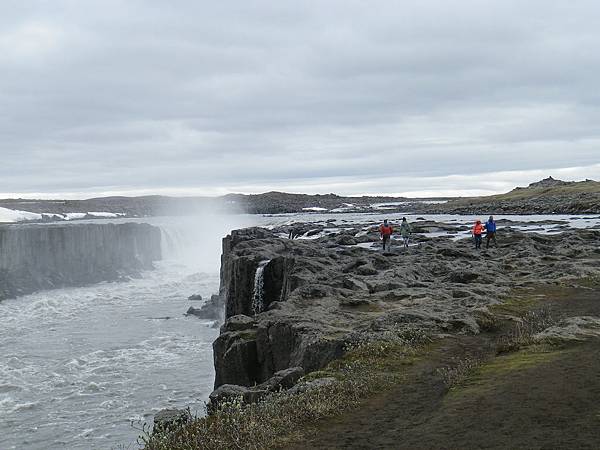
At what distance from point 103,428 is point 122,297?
33009mm

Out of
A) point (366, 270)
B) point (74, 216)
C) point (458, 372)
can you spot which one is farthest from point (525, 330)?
point (74, 216)

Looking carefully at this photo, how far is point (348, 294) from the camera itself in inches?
839

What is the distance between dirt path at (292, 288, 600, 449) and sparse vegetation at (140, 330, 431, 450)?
31 cm

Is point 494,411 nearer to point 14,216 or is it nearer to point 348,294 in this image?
point 348,294

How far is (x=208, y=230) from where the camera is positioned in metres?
97.4

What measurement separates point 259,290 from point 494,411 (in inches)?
804

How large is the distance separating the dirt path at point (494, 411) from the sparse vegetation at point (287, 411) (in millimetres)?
311

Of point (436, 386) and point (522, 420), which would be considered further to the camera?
point (436, 386)

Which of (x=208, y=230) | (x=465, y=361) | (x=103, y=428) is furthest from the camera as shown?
(x=208, y=230)

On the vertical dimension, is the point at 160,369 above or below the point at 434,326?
below

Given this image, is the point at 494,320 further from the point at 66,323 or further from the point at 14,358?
the point at 66,323

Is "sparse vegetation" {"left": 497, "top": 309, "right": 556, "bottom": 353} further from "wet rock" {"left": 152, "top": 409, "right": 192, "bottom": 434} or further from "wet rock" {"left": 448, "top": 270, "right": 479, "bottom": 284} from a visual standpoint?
"wet rock" {"left": 448, "top": 270, "right": 479, "bottom": 284}

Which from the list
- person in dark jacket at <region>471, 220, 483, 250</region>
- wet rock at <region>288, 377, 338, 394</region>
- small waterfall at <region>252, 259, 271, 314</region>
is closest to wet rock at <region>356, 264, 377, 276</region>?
small waterfall at <region>252, 259, 271, 314</region>

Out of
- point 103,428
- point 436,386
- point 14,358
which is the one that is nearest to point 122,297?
point 14,358
